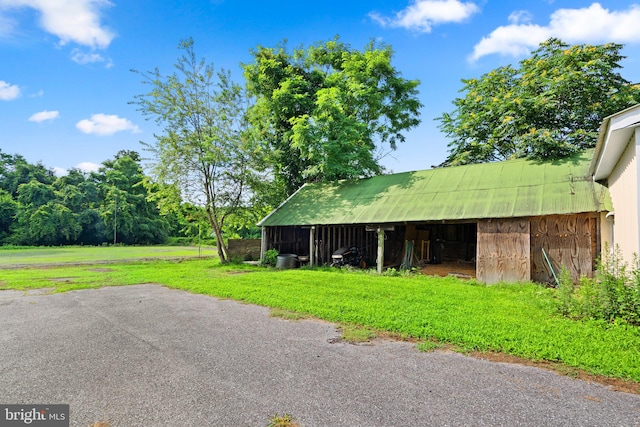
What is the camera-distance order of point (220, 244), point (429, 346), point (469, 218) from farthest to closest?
point (220, 244)
point (469, 218)
point (429, 346)

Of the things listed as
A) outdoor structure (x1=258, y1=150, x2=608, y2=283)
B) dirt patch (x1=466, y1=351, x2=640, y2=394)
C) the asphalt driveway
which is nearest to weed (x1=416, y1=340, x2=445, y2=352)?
the asphalt driveway

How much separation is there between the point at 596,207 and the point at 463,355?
7598mm

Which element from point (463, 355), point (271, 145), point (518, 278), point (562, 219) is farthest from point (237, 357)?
point (271, 145)

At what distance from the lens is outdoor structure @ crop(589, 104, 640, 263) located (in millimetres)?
5789

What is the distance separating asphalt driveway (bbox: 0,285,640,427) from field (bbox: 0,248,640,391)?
21.7 inches

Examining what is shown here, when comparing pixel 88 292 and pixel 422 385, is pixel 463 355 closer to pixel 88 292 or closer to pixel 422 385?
pixel 422 385

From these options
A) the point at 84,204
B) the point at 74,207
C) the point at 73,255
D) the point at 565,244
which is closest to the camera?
the point at 565,244

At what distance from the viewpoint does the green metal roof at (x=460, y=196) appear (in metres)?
10.0

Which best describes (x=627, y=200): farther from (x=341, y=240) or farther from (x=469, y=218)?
(x=341, y=240)

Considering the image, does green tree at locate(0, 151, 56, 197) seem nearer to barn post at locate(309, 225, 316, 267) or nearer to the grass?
the grass

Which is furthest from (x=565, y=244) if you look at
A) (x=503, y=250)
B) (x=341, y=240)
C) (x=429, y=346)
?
(x=341, y=240)

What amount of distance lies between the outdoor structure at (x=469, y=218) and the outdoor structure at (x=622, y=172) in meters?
0.64

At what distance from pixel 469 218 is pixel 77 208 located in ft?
168

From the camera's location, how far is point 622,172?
7355 mm
